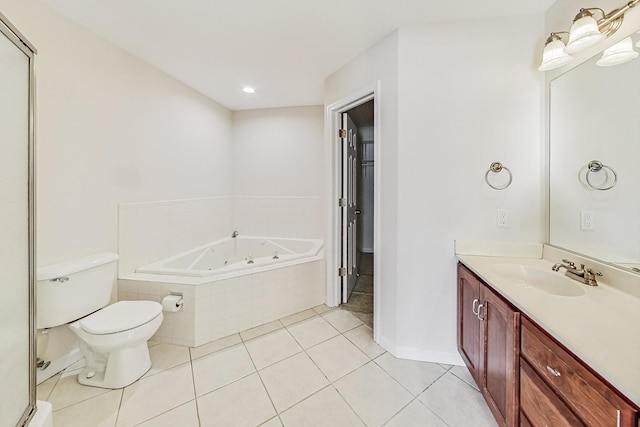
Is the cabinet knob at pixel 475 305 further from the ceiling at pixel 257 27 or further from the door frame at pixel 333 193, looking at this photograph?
the ceiling at pixel 257 27

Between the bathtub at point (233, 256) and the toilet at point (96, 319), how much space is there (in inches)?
17.5

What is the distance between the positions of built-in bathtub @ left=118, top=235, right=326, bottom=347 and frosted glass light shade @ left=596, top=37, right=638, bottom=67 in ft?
7.60

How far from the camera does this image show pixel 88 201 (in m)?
1.77

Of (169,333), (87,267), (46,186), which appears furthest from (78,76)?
(169,333)

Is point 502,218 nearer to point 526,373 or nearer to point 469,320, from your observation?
point 469,320

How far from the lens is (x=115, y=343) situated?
144 cm

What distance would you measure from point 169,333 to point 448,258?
7.14 ft

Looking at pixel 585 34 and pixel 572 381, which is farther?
pixel 585 34

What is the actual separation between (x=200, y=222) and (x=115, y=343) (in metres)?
1.67

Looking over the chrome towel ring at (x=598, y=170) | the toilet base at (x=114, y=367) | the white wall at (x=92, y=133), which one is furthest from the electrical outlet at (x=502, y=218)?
the white wall at (x=92, y=133)

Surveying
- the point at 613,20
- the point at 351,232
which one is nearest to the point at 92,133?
the point at 351,232

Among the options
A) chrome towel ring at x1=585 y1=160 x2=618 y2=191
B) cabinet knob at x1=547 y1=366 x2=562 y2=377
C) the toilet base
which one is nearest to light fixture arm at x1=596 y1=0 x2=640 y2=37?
chrome towel ring at x1=585 y1=160 x2=618 y2=191

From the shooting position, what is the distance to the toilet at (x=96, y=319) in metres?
1.43

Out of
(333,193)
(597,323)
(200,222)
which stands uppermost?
(333,193)
